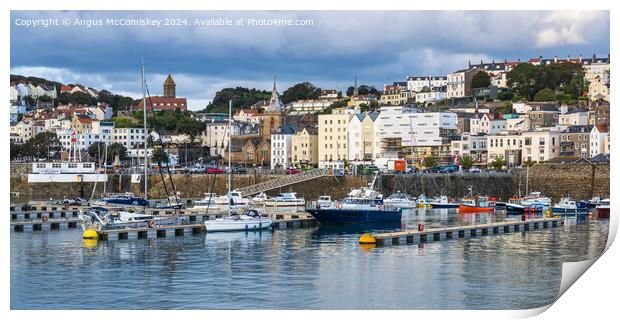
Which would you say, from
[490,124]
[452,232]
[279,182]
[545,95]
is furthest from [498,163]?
[452,232]

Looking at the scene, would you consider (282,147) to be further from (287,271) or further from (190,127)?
(287,271)

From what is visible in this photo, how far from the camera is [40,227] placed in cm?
2158

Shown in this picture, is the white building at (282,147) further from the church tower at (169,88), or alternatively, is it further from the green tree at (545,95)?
the green tree at (545,95)

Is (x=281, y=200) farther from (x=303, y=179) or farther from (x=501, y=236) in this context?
(x=501, y=236)

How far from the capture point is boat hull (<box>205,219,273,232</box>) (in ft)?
65.6

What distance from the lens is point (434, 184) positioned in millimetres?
33062

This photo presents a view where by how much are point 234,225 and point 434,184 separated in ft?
45.9

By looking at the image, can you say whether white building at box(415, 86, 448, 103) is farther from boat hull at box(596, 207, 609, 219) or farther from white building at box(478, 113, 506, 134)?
boat hull at box(596, 207, 609, 219)

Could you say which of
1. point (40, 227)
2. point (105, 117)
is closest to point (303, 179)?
point (40, 227)

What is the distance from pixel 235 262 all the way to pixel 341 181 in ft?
57.1

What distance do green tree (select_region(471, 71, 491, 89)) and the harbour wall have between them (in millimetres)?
26041

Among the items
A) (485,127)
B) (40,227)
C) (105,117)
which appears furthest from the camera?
(105,117)

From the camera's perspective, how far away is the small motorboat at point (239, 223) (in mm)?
19984

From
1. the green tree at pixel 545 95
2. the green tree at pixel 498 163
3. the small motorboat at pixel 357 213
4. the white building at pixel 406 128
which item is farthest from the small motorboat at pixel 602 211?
the green tree at pixel 545 95
